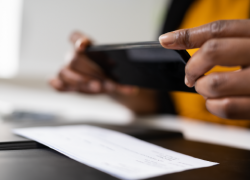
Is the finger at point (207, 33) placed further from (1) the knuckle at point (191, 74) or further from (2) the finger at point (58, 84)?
(2) the finger at point (58, 84)

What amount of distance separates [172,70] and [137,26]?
55.6 inches

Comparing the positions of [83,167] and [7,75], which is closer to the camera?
[83,167]

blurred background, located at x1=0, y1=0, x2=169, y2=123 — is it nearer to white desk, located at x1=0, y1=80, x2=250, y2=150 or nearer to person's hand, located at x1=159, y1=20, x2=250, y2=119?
white desk, located at x1=0, y1=80, x2=250, y2=150

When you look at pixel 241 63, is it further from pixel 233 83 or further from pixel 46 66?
pixel 46 66

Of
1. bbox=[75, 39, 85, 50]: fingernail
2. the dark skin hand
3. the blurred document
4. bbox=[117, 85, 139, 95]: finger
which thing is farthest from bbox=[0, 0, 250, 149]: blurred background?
the blurred document

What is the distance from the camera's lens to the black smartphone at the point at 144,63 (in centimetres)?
43

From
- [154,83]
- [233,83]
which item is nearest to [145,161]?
[233,83]

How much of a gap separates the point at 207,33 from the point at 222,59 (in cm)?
4

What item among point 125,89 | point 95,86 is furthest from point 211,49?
point 125,89

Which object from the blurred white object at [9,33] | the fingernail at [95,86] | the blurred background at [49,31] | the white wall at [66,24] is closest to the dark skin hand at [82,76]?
the fingernail at [95,86]

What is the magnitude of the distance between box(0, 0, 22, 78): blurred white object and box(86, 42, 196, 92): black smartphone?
3.56ft

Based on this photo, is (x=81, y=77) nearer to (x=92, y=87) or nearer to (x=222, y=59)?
(x=92, y=87)

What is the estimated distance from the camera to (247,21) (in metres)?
0.32

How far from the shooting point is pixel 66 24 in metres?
1.61
